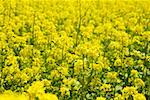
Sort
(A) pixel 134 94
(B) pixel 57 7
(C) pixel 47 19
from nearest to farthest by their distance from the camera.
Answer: (A) pixel 134 94 < (C) pixel 47 19 < (B) pixel 57 7

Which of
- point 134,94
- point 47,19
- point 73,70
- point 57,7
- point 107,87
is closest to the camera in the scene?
point 134,94

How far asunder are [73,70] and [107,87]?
25.0 inches

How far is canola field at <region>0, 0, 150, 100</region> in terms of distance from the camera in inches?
202

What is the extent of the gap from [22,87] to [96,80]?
2.63 feet

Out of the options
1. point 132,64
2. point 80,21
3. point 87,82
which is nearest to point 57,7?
point 80,21

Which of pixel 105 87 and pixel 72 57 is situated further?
pixel 72 57

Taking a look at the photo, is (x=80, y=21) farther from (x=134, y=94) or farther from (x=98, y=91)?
(x=134, y=94)

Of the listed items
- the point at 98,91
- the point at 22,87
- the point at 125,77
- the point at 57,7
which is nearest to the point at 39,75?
the point at 22,87

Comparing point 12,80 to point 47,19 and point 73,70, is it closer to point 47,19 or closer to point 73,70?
point 73,70

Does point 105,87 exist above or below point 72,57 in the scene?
below

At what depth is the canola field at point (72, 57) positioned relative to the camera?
514 cm

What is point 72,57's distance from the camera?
577 cm

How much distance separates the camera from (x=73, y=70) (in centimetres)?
557

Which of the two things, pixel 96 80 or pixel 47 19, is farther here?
pixel 47 19
